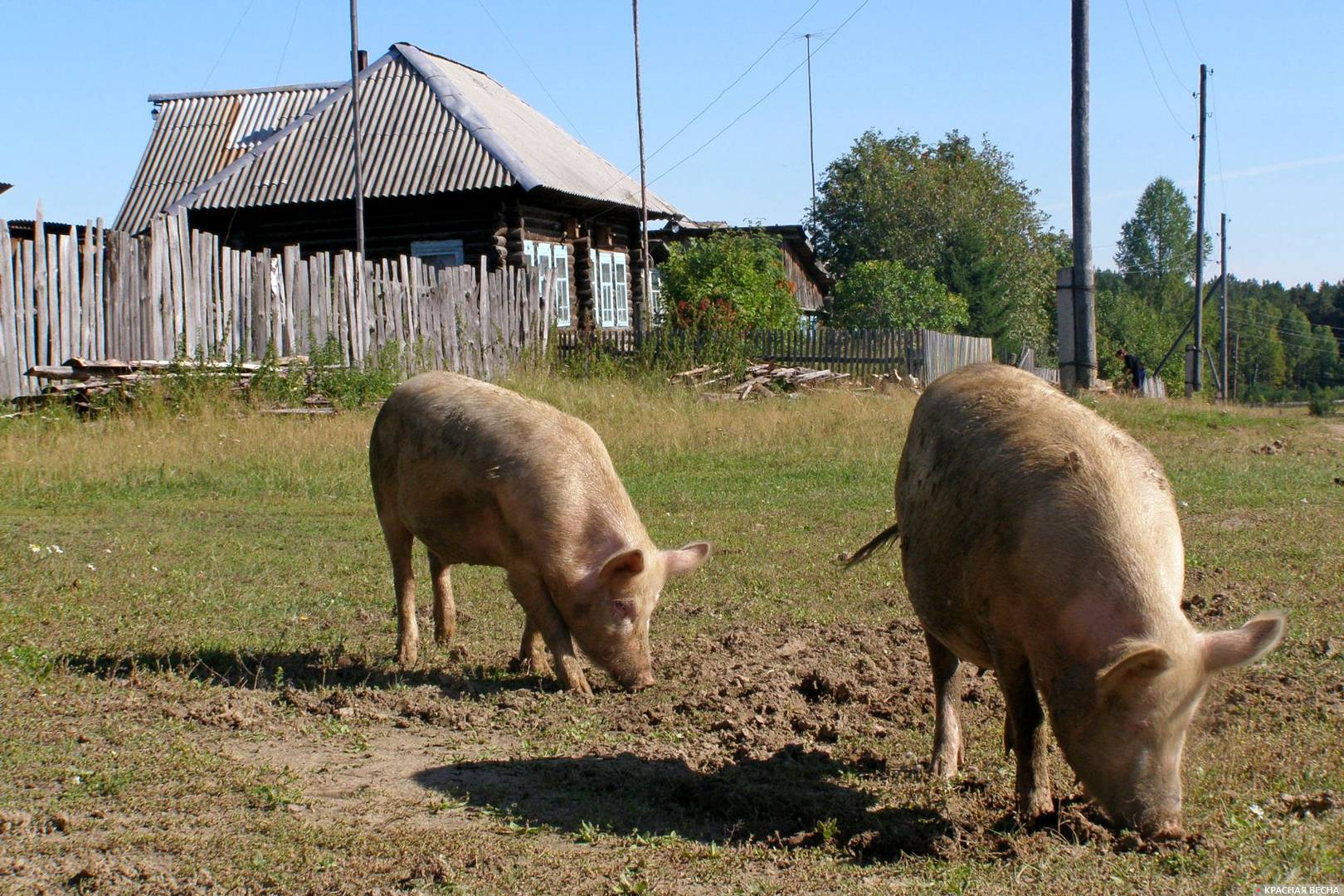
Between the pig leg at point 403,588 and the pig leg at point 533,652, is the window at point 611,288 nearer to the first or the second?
the pig leg at point 403,588

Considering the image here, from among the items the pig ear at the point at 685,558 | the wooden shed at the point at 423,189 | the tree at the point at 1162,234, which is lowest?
the pig ear at the point at 685,558

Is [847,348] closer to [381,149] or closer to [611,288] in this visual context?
[611,288]

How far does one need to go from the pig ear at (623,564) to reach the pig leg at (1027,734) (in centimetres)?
172

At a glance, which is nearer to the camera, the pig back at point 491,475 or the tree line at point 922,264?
the pig back at point 491,475

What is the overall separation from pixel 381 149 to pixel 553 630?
21069 mm

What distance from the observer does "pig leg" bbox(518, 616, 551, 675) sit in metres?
5.99

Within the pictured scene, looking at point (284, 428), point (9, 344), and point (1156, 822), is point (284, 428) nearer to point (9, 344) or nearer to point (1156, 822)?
point (9, 344)

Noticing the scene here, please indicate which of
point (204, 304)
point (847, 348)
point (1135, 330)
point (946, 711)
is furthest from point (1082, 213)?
point (1135, 330)

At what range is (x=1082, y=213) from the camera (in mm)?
15031

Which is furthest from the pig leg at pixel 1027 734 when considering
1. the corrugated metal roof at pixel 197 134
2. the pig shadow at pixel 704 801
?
the corrugated metal roof at pixel 197 134

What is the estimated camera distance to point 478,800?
4.20 meters

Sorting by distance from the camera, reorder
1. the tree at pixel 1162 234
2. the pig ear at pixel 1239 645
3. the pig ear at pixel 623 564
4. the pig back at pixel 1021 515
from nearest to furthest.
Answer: the pig ear at pixel 1239 645 < the pig back at pixel 1021 515 < the pig ear at pixel 623 564 < the tree at pixel 1162 234

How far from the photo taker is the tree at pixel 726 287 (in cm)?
2523

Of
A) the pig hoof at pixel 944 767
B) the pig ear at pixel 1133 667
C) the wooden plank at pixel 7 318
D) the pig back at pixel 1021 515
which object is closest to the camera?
the pig ear at pixel 1133 667
